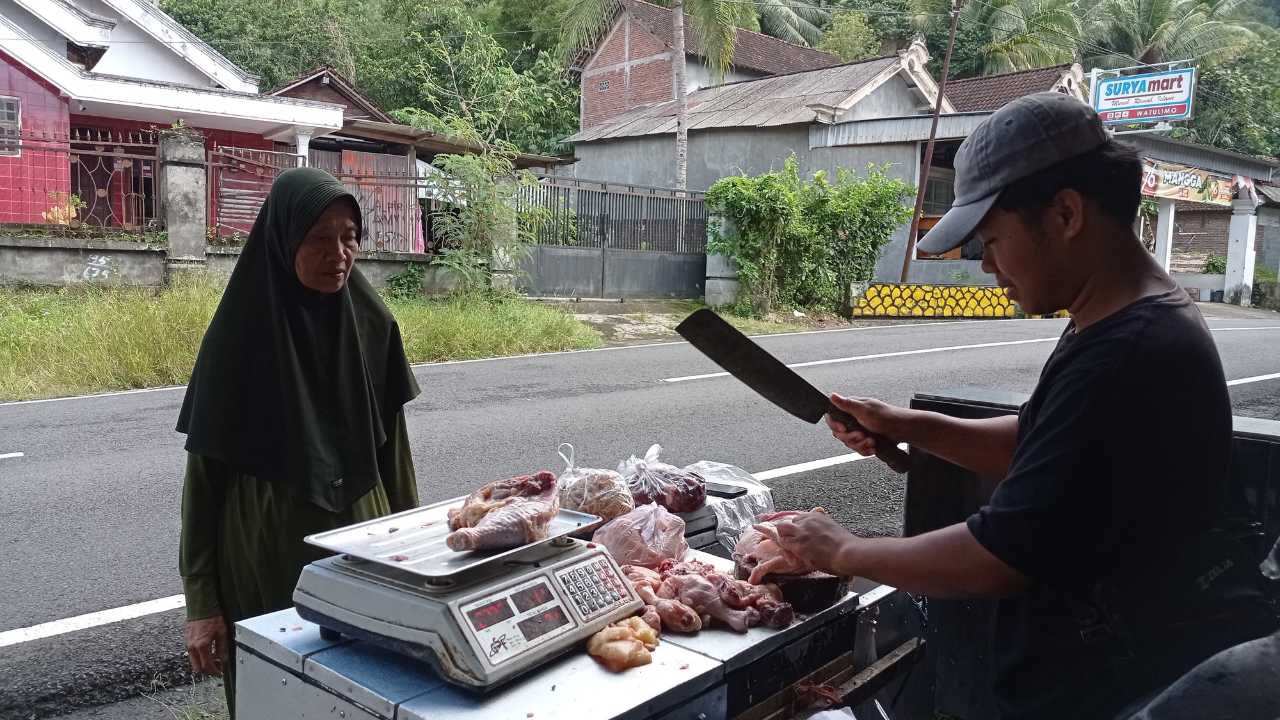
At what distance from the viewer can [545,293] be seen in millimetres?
17203

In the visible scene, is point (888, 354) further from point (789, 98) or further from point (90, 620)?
point (789, 98)

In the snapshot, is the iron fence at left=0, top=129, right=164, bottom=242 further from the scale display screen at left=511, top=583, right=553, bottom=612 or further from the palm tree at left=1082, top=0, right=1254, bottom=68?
the palm tree at left=1082, top=0, right=1254, bottom=68

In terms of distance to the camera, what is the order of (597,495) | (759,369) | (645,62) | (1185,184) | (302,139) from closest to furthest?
(759,369), (597,495), (302,139), (1185,184), (645,62)

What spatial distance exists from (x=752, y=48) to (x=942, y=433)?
110ft

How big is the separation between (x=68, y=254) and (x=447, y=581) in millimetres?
13708

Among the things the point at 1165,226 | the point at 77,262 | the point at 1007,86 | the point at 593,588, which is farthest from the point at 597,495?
the point at 1007,86

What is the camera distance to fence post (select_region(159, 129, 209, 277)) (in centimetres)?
1339

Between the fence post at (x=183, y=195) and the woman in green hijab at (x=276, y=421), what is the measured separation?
12.3 m

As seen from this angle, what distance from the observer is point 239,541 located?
2467 mm

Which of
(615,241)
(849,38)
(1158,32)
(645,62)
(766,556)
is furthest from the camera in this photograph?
(849,38)

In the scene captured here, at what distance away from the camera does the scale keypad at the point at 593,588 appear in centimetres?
185

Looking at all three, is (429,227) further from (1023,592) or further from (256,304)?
(1023,592)

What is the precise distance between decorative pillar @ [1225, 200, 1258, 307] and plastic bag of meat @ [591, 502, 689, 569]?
29.3 m

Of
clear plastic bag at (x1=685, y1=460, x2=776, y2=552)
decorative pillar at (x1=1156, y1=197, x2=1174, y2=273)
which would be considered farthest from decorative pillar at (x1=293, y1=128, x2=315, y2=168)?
decorative pillar at (x1=1156, y1=197, x2=1174, y2=273)
